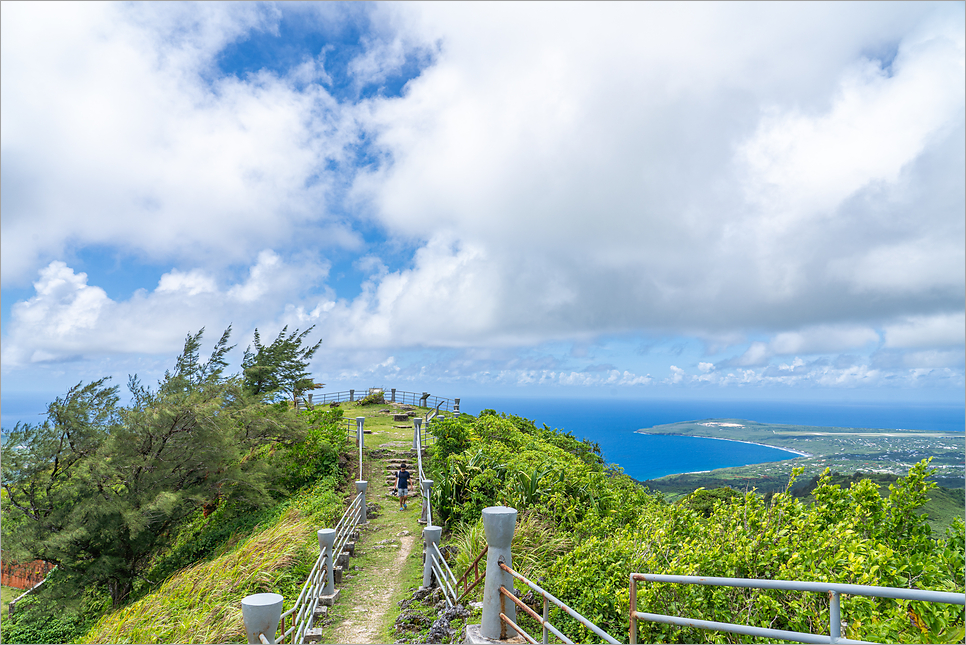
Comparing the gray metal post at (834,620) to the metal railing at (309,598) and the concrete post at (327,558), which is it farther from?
the concrete post at (327,558)

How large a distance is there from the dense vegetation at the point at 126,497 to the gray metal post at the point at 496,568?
263 inches

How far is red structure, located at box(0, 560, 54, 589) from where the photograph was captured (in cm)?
1570

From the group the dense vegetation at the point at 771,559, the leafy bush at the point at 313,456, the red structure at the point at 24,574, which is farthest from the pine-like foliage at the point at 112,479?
the dense vegetation at the point at 771,559

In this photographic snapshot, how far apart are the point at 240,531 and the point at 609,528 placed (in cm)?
1173

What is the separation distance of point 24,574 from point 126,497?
27.9 feet

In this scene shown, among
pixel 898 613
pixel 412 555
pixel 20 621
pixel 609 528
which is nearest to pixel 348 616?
pixel 412 555

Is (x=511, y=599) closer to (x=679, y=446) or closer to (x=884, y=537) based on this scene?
(x=884, y=537)

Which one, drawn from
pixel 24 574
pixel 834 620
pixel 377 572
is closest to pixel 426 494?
pixel 377 572

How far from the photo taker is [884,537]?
538 centimetres

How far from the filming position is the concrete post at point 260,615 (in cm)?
497

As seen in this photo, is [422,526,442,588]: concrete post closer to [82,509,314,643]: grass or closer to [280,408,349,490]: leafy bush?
[82,509,314,643]: grass

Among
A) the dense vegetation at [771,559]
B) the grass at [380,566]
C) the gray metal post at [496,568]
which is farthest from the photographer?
the grass at [380,566]

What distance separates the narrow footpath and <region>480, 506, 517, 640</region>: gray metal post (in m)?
3.42

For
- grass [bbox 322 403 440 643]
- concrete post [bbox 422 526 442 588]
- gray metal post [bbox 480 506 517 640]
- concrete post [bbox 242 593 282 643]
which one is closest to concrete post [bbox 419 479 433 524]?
grass [bbox 322 403 440 643]
